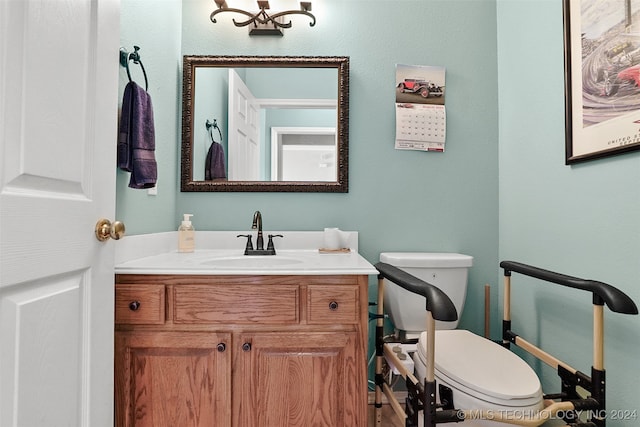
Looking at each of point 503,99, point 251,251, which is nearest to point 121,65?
point 251,251

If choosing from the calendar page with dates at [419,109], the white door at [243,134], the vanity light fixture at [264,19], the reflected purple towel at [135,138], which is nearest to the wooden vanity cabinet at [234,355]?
the reflected purple towel at [135,138]

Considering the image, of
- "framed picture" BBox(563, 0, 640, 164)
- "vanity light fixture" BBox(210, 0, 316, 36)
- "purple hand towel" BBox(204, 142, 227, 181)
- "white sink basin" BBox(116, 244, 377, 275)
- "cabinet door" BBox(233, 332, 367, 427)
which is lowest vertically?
"cabinet door" BBox(233, 332, 367, 427)

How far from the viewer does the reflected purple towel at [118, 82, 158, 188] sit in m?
1.22

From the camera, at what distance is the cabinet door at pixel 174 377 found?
1146 mm

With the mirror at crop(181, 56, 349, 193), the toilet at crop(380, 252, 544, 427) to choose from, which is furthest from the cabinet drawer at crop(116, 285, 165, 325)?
the toilet at crop(380, 252, 544, 427)

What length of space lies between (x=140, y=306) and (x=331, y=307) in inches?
25.3

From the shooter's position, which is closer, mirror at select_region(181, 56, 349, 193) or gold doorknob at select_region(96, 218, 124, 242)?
gold doorknob at select_region(96, 218, 124, 242)

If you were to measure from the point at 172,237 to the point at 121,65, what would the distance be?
2.58ft

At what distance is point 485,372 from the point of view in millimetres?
1101

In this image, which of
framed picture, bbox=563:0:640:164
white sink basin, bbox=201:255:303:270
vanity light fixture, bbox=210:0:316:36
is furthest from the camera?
vanity light fixture, bbox=210:0:316:36

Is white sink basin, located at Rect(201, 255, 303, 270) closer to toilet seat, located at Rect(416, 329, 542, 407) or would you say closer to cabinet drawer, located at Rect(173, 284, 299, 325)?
cabinet drawer, located at Rect(173, 284, 299, 325)

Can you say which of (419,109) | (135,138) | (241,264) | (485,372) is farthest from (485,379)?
(135,138)

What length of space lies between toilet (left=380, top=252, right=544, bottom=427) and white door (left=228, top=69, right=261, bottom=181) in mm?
817

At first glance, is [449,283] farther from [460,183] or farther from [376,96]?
[376,96]
